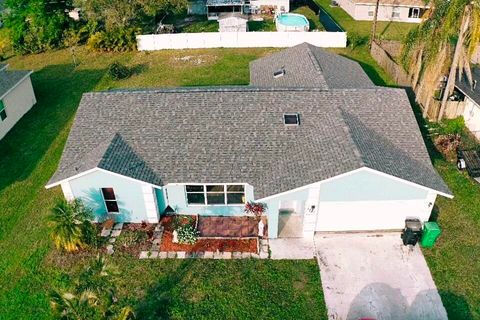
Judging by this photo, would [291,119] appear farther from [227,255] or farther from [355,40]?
[355,40]

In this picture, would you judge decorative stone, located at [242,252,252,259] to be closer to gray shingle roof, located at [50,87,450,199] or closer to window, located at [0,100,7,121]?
gray shingle roof, located at [50,87,450,199]

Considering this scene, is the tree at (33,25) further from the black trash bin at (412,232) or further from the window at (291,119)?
the black trash bin at (412,232)

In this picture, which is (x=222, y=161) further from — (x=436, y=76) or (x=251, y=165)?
(x=436, y=76)

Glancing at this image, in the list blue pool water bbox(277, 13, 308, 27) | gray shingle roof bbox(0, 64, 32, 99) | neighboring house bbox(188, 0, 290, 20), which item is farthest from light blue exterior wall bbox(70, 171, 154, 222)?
neighboring house bbox(188, 0, 290, 20)

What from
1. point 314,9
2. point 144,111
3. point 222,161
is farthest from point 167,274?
point 314,9

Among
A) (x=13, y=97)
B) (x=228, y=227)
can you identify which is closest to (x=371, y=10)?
(x=228, y=227)

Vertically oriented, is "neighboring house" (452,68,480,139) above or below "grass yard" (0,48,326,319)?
above
